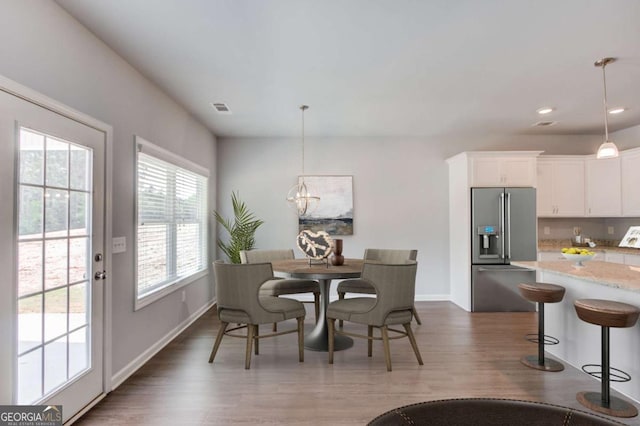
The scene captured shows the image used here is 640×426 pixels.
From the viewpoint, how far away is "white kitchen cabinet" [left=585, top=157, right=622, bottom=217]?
508 cm

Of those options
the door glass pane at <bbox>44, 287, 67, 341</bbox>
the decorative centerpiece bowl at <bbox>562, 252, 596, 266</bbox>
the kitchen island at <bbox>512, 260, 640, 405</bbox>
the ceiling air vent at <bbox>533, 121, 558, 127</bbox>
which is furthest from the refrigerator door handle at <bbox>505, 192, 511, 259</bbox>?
the door glass pane at <bbox>44, 287, 67, 341</bbox>

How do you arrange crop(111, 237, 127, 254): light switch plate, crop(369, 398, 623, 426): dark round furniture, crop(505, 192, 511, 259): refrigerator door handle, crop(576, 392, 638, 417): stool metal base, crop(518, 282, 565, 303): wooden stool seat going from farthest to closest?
crop(505, 192, 511, 259): refrigerator door handle, crop(518, 282, 565, 303): wooden stool seat, crop(111, 237, 127, 254): light switch plate, crop(576, 392, 638, 417): stool metal base, crop(369, 398, 623, 426): dark round furniture

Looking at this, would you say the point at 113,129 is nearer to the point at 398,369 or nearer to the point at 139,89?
the point at 139,89

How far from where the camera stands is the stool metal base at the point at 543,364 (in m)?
3.05

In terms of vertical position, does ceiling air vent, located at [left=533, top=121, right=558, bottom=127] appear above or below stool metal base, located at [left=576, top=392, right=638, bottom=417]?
above

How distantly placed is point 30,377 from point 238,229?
3431mm

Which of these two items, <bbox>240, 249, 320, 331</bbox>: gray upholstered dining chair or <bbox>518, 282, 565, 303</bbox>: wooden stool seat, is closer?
<bbox>518, 282, 565, 303</bbox>: wooden stool seat

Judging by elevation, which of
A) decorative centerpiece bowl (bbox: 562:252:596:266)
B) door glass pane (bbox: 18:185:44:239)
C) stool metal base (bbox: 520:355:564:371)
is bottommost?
stool metal base (bbox: 520:355:564:371)

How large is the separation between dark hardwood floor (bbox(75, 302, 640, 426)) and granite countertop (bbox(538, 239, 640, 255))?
6.48ft

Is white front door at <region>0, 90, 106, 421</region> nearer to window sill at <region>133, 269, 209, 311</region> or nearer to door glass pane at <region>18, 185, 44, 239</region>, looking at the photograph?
door glass pane at <region>18, 185, 44, 239</region>

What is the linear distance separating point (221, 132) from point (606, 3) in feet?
14.9

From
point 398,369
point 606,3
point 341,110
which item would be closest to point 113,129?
point 341,110

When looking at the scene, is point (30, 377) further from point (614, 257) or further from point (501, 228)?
point (614, 257)

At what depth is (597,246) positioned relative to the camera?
5.39 meters
